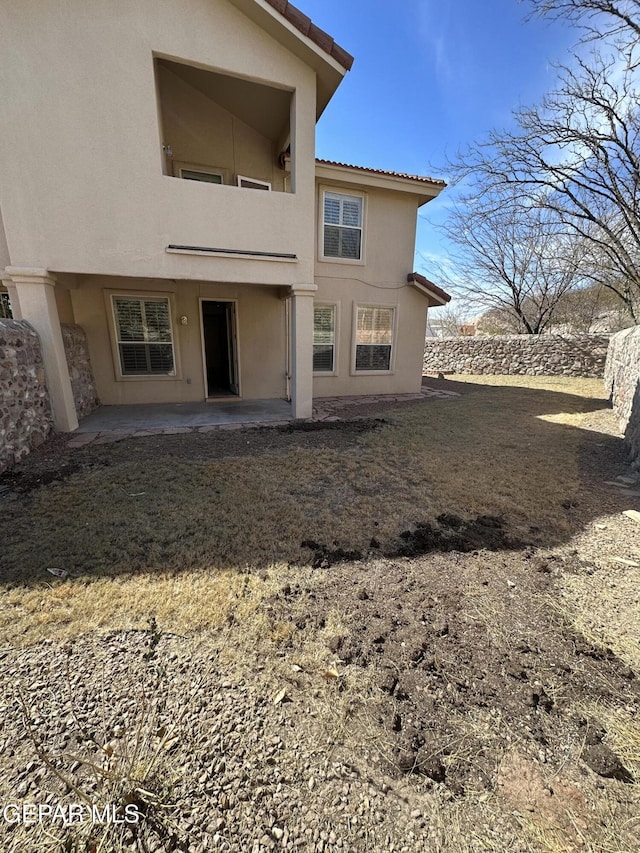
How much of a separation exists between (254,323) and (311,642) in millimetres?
7599

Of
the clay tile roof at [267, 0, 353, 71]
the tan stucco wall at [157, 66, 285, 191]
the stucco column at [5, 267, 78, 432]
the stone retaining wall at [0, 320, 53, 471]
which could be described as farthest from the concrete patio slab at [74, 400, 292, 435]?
the clay tile roof at [267, 0, 353, 71]

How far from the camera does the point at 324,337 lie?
9.04 meters

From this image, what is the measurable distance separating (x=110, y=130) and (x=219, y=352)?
698 centimetres

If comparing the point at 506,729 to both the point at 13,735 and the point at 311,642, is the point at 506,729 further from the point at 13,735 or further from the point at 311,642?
the point at 13,735

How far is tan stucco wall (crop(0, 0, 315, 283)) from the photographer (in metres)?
4.80

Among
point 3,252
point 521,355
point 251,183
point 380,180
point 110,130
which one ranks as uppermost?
point 380,180

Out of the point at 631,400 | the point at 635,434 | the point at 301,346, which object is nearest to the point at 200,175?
the point at 301,346

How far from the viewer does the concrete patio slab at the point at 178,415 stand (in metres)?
6.33

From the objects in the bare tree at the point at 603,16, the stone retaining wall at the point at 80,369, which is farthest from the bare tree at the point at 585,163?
the stone retaining wall at the point at 80,369

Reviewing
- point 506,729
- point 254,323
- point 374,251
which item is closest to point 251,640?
point 506,729

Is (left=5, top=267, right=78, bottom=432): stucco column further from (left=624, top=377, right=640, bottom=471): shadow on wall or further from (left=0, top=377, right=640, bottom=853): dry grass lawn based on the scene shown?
(left=624, top=377, right=640, bottom=471): shadow on wall

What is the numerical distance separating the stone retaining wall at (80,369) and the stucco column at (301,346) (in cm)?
405

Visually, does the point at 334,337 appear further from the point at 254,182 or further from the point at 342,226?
the point at 254,182

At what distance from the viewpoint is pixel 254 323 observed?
850cm
